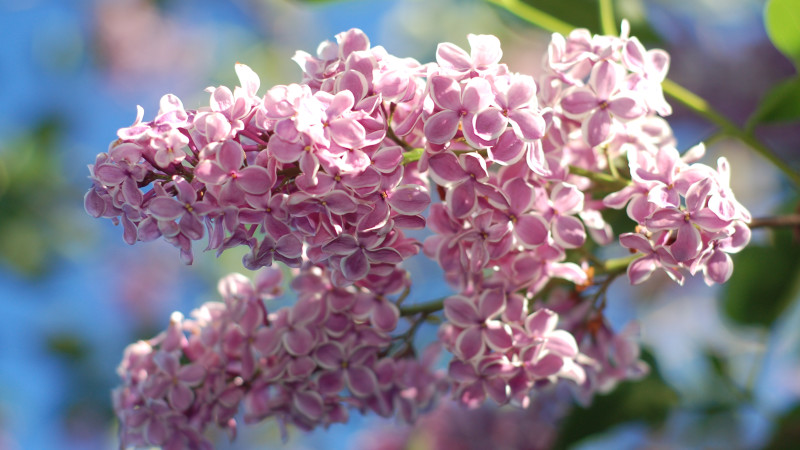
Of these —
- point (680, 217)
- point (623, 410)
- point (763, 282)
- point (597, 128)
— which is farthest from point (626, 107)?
point (763, 282)

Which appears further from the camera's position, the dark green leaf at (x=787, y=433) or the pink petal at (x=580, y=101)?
the dark green leaf at (x=787, y=433)

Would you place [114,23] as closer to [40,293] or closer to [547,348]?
[40,293]

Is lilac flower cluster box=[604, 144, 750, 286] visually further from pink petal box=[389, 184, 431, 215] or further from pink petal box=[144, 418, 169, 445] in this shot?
pink petal box=[144, 418, 169, 445]

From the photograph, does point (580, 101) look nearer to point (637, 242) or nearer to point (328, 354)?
point (637, 242)

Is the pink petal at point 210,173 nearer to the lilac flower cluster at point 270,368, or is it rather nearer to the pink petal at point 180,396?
the lilac flower cluster at point 270,368

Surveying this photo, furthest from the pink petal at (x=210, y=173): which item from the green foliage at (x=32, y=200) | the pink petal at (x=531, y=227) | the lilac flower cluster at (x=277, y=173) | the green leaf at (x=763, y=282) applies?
the green foliage at (x=32, y=200)

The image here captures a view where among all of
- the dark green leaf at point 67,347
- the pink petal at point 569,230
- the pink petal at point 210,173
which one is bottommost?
the dark green leaf at point 67,347

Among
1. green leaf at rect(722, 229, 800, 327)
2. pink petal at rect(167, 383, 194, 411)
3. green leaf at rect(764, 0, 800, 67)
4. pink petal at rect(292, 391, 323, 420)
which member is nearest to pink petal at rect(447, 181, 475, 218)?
pink petal at rect(292, 391, 323, 420)
